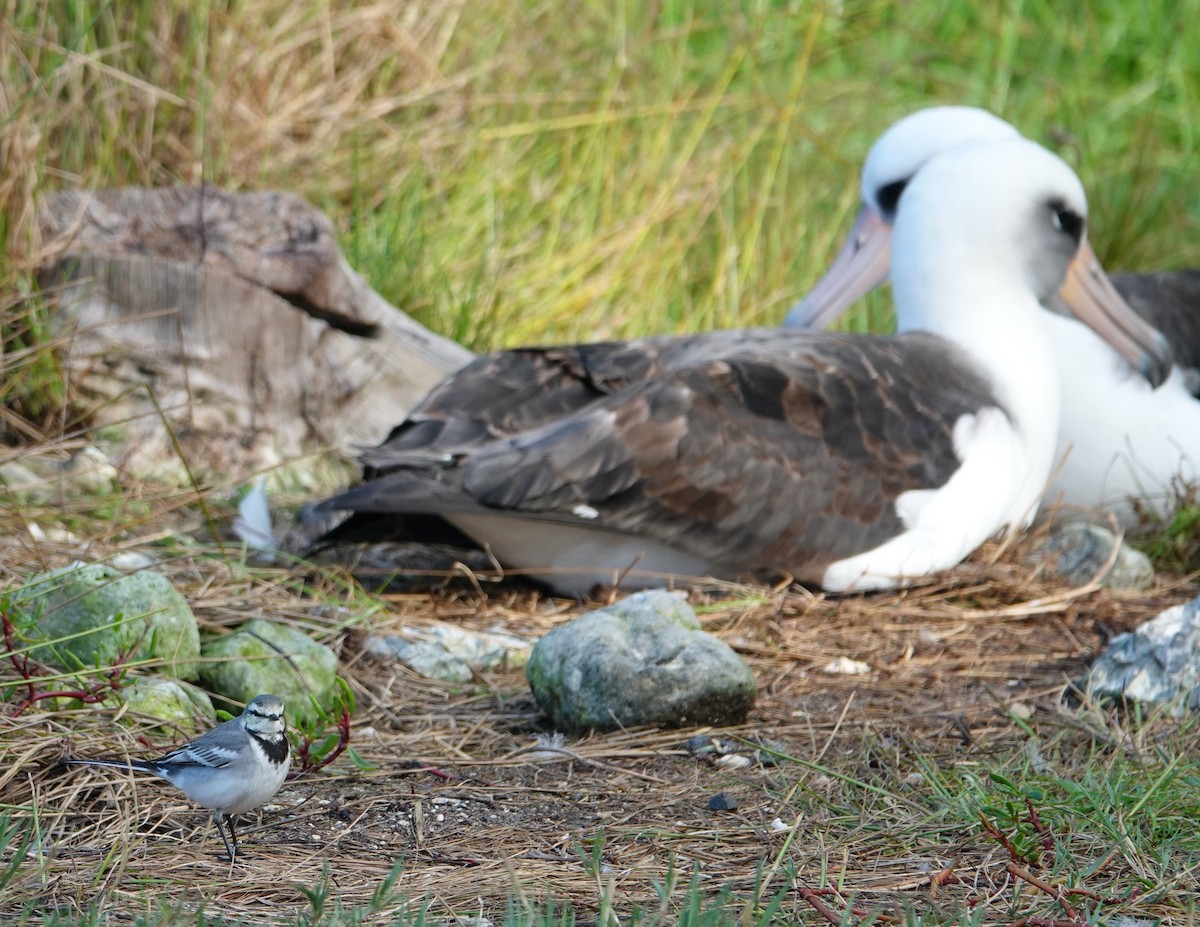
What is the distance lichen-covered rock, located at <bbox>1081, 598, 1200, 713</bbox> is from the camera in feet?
11.1

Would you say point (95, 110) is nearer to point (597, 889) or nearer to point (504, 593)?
point (504, 593)

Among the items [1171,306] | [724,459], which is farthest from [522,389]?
[1171,306]

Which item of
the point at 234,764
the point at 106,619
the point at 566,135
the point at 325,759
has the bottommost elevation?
the point at 325,759

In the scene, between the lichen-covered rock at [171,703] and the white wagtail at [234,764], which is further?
the lichen-covered rock at [171,703]

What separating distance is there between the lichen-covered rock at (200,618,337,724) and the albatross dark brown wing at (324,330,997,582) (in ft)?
2.24

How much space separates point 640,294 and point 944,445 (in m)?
2.41

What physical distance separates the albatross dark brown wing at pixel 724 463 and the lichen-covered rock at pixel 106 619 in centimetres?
81

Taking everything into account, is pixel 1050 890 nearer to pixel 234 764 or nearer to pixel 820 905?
pixel 820 905

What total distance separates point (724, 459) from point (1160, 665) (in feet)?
4.18

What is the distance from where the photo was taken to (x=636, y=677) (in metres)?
3.28

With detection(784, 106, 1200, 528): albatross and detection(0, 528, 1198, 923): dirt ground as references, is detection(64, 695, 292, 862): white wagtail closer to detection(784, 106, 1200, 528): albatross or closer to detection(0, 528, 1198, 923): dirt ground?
detection(0, 528, 1198, 923): dirt ground

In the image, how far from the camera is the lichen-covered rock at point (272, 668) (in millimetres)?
3225

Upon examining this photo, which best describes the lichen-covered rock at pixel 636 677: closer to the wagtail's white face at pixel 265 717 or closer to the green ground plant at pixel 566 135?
the green ground plant at pixel 566 135

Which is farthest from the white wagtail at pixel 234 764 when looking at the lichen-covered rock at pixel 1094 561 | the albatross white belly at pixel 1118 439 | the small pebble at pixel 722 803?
the albatross white belly at pixel 1118 439
